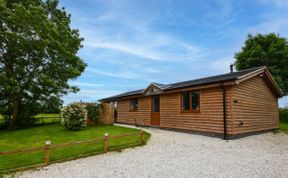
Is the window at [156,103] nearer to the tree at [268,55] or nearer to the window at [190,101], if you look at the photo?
the window at [190,101]

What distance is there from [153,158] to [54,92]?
14070 mm

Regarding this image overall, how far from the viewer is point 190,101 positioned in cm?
1285

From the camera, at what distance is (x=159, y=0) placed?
14.4 meters

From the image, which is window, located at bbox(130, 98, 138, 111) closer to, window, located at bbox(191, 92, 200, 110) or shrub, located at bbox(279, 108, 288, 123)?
window, located at bbox(191, 92, 200, 110)

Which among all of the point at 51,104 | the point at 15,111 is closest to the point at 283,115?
the point at 51,104

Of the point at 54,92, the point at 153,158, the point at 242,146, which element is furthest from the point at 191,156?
the point at 54,92

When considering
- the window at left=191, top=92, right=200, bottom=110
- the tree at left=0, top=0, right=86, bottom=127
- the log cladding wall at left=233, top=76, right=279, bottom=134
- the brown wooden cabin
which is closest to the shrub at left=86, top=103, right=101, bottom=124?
the brown wooden cabin

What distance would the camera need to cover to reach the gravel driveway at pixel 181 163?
5.63 m

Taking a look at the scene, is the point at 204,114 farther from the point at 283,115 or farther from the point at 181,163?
the point at 283,115

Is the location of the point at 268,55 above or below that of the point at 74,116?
above

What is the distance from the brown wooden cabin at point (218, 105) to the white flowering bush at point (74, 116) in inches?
206

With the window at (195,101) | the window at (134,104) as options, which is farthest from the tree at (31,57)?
the window at (195,101)

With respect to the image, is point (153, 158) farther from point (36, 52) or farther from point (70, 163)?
point (36, 52)

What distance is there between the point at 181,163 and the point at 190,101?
6.75 metres
